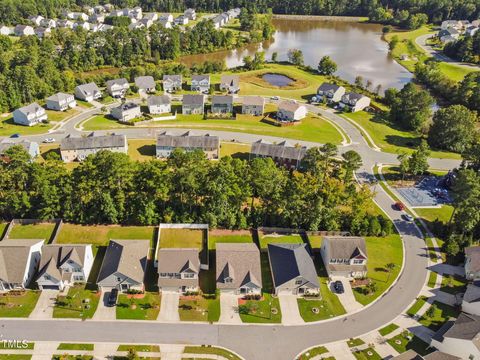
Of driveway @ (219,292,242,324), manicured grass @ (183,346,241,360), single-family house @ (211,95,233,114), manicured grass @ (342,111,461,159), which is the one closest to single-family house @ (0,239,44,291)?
manicured grass @ (183,346,241,360)

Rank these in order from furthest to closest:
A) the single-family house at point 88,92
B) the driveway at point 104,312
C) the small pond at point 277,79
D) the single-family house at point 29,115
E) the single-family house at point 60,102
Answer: the small pond at point 277,79, the single-family house at point 88,92, the single-family house at point 60,102, the single-family house at point 29,115, the driveway at point 104,312

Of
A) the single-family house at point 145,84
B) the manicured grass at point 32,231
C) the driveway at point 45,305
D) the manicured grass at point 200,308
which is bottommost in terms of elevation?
the manicured grass at point 200,308

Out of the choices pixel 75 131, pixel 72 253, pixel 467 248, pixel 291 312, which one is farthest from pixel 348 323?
pixel 75 131

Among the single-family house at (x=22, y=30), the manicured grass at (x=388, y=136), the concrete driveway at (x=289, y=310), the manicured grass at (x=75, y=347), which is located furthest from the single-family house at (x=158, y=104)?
the single-family house at (x=22, y=30)

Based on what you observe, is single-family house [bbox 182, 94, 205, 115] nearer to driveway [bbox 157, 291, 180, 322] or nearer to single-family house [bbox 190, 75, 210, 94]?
single-family house [bbox 190, 75, 210, 94]

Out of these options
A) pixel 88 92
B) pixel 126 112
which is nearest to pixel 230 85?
pixel 126 112

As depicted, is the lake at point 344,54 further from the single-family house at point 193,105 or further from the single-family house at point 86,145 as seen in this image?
the single-family house at point 86,145

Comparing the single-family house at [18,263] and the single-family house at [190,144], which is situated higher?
the single-family house at [190,144]
